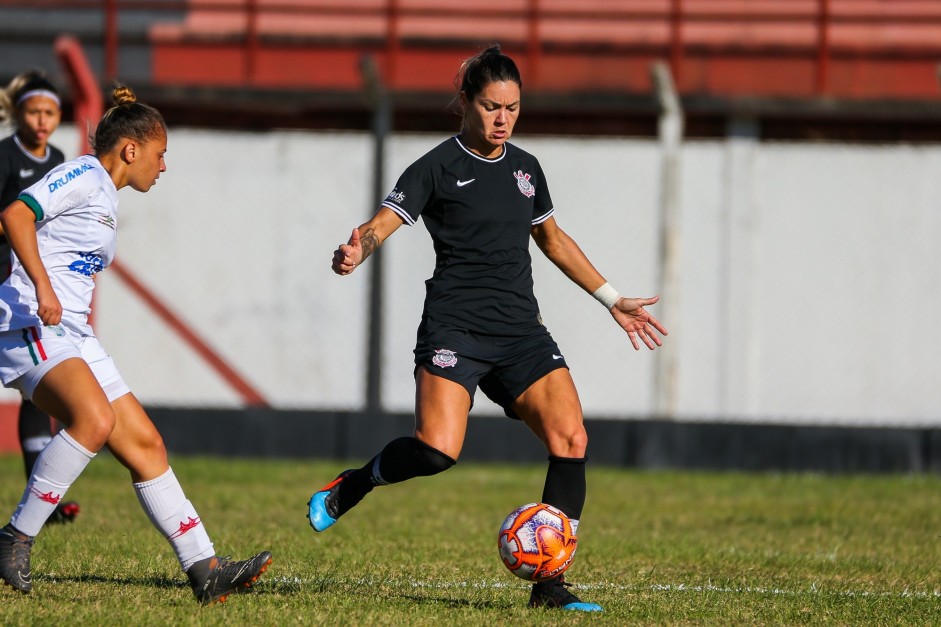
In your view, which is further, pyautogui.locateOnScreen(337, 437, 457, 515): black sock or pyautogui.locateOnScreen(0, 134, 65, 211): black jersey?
pyautogui.locateOnScreen(0, 134, 65, 211): black jersey

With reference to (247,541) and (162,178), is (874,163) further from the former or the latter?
(247,541)

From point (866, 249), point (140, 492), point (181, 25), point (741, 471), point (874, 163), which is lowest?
point (741, 471)

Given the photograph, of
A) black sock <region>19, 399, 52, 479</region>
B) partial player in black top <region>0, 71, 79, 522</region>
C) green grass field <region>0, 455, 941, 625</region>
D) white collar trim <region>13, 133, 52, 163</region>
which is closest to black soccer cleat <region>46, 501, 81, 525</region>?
partial player in black top <region>0, 71, 79, 522</region>

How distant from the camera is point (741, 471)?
40.5ft

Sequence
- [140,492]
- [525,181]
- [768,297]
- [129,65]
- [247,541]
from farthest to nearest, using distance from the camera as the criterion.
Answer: [129,65] → [768,297] → [247,541] → [525,181] → [140,492]

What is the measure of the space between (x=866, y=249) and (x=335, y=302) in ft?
16.7

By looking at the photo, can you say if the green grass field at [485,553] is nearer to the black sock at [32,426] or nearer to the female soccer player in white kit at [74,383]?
the female soccer player in white kit at [74,383]

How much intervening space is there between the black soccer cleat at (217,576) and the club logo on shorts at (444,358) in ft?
3.41

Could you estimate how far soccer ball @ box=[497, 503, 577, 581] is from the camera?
17.7 ft

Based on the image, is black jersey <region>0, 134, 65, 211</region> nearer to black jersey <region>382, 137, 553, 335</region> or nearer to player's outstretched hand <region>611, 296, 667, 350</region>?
black jersey <region>382, 137, 553, 335</region>

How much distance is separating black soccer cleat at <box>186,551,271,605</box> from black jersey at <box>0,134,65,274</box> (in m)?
3.13

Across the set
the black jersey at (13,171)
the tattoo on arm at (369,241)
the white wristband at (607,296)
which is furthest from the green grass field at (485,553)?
the black jersey at (13,171)

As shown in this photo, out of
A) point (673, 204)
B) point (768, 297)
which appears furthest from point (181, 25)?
point (768, 297)

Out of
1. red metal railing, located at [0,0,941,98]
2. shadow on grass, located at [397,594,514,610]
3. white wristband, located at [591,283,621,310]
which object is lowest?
shadow on grass, located at [397,594,514,610]
